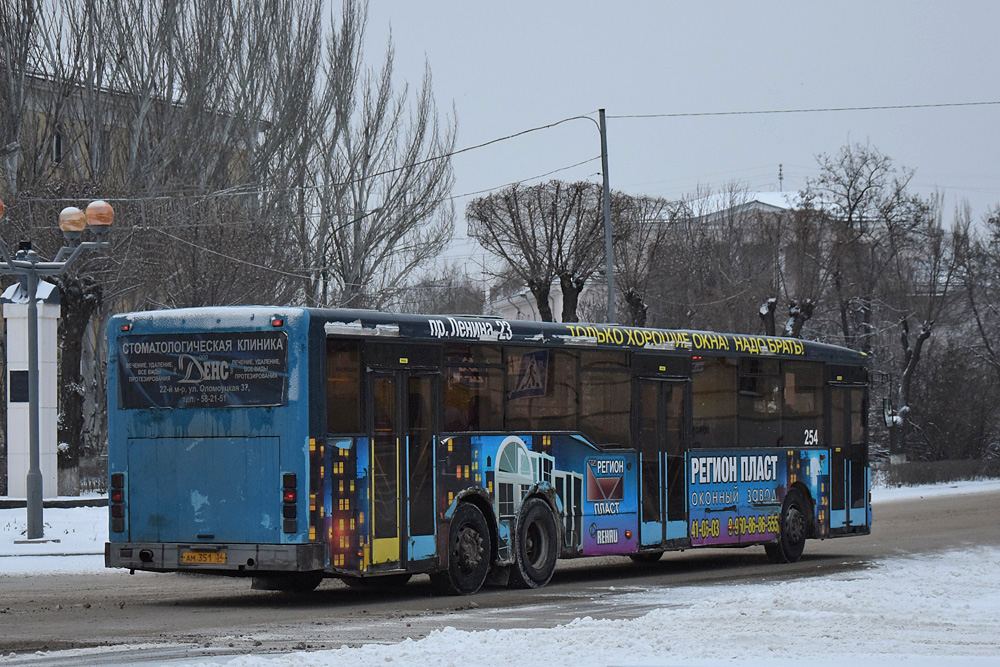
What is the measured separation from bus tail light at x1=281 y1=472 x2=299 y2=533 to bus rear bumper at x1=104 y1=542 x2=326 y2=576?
0.17m

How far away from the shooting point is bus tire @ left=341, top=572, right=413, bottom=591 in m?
17.5

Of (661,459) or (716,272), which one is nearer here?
(661,459)

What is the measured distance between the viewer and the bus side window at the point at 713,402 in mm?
19625

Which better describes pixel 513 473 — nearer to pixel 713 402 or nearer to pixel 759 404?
pixel 713 402

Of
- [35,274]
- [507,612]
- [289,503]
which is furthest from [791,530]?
[35,274]

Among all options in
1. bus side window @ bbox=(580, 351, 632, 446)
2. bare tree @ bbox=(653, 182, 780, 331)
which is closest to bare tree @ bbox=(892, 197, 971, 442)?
bare tree @ bbox=(653, 182, 780, 331)

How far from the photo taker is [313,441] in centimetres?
1430

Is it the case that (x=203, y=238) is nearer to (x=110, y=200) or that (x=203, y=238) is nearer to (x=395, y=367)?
(x=110, y=200)

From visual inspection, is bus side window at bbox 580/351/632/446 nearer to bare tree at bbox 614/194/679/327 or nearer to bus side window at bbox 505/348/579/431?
bus side window at bbox 505/348/579/431

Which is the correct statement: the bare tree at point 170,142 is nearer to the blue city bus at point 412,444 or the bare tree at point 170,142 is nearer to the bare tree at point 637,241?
the bare tree at point 637,241

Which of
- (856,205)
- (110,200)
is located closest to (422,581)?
(110,200)

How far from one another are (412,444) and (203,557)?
7.61 feet

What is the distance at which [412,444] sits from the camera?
605 inches

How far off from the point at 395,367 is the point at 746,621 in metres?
4.71
